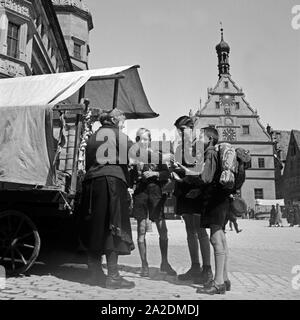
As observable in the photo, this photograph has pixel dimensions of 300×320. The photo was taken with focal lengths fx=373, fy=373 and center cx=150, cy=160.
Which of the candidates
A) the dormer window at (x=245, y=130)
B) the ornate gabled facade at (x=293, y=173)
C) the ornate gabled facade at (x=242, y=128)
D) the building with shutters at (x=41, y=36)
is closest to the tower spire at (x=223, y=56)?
the ornate gabled facade at (x=242, y=128)

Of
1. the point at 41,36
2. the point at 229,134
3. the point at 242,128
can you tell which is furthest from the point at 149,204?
the point at 242,128

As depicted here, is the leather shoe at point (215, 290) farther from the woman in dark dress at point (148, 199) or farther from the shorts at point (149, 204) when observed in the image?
the shorts at point (149, 204)

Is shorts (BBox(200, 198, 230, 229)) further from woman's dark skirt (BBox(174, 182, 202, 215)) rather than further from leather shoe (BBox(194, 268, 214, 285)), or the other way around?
leather shoe (BBox(194, 268, 214, 285))

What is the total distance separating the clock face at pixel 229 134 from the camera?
163 ft

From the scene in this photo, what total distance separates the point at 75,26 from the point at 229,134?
2391 centimetres

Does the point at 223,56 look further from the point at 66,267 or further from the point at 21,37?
the point at 66,267

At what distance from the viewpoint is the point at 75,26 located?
3769 cm

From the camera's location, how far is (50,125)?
4609 mm

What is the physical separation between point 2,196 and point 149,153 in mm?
2032

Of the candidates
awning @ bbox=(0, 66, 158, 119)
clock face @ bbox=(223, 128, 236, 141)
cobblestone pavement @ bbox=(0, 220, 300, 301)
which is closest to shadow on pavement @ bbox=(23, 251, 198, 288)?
cobblestone pavement @ bbox=(0, 220, 300, 301)

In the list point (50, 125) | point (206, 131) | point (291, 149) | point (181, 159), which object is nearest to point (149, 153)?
point (181, 159)

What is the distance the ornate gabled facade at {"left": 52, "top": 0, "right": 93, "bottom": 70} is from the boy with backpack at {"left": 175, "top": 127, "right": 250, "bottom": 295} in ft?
120

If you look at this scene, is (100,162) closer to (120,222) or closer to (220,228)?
(120,222)

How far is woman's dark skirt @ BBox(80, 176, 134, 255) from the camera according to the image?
14.1 feet
